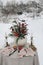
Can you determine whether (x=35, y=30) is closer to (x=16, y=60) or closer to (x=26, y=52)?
(x=26, y=52)

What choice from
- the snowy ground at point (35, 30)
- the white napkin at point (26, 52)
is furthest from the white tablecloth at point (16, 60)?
the snowy ground at point (35, 30)

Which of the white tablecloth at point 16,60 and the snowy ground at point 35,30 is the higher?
the snowy ground at point 35,30

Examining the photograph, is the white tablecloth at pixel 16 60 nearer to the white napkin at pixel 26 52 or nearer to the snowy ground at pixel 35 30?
the white napkin at pixel 26 52

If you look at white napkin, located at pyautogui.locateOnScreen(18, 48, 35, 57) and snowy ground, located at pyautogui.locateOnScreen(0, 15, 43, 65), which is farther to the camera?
snowy ground, located at pyautogui.locateOnScreen(0, 15, 43, 65)

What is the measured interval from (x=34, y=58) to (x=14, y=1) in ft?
3.55

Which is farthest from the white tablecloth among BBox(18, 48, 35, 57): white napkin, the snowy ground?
the snowy ground

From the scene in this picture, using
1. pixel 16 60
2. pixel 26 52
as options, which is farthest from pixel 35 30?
pixel 16 60

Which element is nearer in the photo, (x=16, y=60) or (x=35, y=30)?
(x=16, y=60)

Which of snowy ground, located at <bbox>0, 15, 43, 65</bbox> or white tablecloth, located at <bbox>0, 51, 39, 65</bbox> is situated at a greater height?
snowy ground, located at <bbox>0, 15, 43, 65</bbox>

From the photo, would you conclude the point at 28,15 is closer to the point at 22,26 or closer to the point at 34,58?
the point at 22,26

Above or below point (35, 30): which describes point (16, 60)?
below

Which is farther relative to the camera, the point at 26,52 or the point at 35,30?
the point at 35,30

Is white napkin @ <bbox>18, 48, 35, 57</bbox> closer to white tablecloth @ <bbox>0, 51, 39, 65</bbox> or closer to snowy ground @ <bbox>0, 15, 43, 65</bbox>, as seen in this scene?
white tablecloth @ <bbox>0, 51, 39, 65</bbox>

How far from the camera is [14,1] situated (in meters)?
3.14
